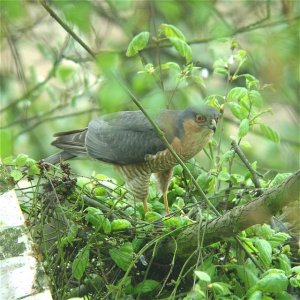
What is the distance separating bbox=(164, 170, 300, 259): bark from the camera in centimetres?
266

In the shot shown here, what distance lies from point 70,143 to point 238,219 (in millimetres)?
2254

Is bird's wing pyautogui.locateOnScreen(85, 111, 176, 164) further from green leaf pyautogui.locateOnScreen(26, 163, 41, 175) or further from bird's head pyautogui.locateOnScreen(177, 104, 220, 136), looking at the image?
green leaf pyautogui.locateOnScreen(26, 163, 41, 175)

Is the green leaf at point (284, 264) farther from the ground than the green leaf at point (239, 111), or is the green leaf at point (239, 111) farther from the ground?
the green leaf at point (239, 111)

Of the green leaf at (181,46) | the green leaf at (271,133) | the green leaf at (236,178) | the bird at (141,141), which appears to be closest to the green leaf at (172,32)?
the green leaf at (181,46)

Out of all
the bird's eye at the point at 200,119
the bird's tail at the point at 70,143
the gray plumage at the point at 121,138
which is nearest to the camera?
the bird's eye at the point at 200,119

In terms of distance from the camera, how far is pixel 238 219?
9.43 feet

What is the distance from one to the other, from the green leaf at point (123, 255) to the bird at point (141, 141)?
1099 millimetres

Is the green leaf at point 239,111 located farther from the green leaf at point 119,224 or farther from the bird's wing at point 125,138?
the bird's wing at point 125,138

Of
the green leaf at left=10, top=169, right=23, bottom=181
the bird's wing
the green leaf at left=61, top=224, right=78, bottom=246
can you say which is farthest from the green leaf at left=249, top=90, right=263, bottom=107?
the bird's wing

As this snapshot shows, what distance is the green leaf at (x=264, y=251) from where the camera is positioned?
2.95 m

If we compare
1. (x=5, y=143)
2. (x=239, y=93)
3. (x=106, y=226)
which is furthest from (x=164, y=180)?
(x=5, y=143)

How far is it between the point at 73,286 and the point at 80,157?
5.80 feet

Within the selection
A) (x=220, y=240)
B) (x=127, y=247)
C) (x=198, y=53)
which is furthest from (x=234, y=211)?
(x=198, y=53)

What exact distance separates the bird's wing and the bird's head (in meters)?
0.08
